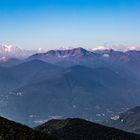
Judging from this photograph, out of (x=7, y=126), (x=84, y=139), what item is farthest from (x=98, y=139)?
(x=7, y=126)

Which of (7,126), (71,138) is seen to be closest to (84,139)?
(71,138)

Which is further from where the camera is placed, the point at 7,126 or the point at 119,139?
the point at 119,139

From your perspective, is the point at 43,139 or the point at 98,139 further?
the point at 98,139

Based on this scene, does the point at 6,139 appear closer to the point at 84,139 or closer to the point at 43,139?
the point at 43,139

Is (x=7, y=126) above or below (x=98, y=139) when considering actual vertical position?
above

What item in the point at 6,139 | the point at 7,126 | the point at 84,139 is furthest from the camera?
the point at 84,139

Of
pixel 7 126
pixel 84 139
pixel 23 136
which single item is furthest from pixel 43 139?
pixel 84 139

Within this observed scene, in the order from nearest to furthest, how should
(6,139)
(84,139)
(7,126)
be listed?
(6,139) < (7,126) < (84,139)

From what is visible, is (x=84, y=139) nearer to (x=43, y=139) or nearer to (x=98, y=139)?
(x=98, y=139)

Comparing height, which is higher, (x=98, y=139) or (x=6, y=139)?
(x=6, y=139)
